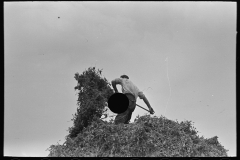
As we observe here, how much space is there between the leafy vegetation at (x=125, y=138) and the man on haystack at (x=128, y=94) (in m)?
0.45

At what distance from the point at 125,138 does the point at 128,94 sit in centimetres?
188

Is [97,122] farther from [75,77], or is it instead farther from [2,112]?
[2,112]

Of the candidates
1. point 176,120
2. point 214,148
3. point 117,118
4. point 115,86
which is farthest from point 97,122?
point 214,148

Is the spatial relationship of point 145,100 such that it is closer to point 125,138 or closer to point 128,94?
point 128,94

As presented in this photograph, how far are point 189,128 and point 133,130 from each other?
163 centimetres

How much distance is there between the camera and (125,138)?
22.7 ft

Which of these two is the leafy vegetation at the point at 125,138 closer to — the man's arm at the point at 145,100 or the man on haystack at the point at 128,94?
the man on haystack at the point at 128,94

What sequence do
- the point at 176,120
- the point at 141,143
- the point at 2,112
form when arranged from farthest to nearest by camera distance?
the point at 176,120, the point at 141,143, the point at 2,112

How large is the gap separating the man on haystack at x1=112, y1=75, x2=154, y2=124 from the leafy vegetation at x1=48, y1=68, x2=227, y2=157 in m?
0.45

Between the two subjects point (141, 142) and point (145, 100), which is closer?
point (141, 142)

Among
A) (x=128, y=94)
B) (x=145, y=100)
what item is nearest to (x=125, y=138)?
(x=128, y=94)

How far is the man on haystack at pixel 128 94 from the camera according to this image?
8.46 metres

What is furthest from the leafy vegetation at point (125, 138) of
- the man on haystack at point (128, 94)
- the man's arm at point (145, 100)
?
the man's arm at point (145, 100)

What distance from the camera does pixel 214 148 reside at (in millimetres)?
7332
